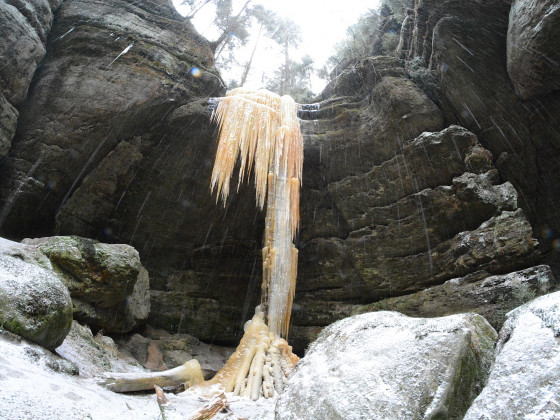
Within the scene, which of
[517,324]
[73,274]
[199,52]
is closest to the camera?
[517,324]

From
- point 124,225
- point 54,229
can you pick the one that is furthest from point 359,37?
point 54,229

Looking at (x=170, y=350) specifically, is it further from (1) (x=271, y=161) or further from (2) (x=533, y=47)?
(2) (x=533, y=47)

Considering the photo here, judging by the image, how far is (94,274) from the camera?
332 inches

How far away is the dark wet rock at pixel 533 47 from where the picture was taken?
7.66 m

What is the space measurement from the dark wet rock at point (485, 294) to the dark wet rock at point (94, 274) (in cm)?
687

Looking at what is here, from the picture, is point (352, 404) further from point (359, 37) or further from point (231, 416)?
point (359, 37)

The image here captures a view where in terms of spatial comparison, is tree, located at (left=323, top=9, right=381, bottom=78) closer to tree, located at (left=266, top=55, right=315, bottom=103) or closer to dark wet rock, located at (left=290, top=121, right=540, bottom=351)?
tree, located at (left=266, top=55, right=315, bottom=103)

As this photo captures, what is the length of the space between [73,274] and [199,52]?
8.30m

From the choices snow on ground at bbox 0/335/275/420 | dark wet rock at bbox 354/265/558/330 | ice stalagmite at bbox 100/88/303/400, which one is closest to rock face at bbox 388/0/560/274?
dark wet rock at bbox 354/265/558/330

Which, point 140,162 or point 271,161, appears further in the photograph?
point 140,162

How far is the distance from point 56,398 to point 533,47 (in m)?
9.95

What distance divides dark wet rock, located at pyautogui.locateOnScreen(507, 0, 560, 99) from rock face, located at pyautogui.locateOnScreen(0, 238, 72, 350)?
31.8 ft

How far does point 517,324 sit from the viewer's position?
8.75 feet

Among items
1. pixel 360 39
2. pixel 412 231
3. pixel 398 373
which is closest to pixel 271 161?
pixel 412 231
